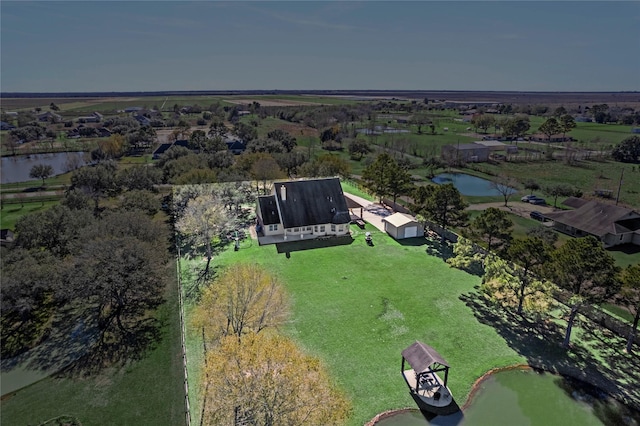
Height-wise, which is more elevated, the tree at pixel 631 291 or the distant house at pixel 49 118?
the distant house at pixel 49 118

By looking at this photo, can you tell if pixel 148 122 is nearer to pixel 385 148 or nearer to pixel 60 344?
pixel 385 148

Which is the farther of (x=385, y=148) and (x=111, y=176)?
(x=385, y=148)

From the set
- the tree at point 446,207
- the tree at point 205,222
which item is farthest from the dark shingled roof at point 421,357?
the tree at point 205,222

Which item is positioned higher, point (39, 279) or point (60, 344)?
point (39, 279)

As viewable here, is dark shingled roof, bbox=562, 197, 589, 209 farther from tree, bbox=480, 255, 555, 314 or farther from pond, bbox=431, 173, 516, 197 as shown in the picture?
tree, bbox=480, 255, 555, 314

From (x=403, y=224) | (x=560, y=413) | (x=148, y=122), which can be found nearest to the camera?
(x=560, y=413)

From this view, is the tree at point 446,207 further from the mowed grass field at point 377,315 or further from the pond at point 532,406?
the pond at point 532,406

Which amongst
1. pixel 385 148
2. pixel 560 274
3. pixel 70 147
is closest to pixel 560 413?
pixel 560 274

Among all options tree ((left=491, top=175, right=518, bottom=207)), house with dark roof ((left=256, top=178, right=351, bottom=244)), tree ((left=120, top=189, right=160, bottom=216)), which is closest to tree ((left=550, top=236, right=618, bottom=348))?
house with dark roof ((left=256, top=178, right=351, bottom=244))
